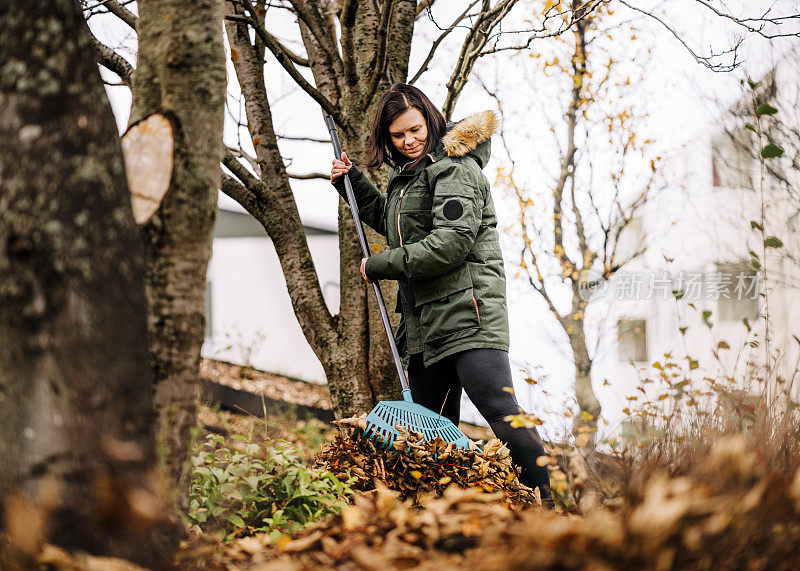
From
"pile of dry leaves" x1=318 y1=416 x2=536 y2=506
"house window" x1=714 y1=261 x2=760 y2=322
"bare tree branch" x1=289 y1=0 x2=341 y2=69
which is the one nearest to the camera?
"pile of dry leaves" x1=318 y1=416 x2=536 y2=506

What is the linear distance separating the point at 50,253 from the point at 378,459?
1394mm

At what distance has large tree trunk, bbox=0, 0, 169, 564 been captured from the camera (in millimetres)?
1219

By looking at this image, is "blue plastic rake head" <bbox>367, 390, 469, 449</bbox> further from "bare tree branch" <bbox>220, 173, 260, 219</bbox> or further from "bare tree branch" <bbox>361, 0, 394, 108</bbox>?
"bare tree branch" <bbox>361, 0, 394, 108</bbox>

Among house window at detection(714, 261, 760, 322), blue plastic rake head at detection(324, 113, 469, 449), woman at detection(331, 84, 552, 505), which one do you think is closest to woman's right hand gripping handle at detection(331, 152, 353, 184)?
woman at detection(331, 84, 552, 505)

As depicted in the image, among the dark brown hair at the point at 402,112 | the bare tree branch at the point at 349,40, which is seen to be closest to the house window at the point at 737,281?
the bare tree branch at the point at 349,40

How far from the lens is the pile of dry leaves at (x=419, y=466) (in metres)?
2.20

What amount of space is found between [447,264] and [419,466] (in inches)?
30.6

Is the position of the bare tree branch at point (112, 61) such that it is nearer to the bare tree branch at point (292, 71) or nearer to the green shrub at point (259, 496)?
the bare tree branch at point (292, 71)

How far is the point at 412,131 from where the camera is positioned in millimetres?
2684

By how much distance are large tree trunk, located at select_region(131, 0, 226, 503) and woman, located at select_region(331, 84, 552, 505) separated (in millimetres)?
1031

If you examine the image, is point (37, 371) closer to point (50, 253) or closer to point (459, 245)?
point (50, 253)

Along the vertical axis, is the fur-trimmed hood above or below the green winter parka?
above

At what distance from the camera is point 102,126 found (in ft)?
4.50

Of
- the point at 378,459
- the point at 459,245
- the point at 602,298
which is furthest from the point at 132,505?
the point at 602,298
